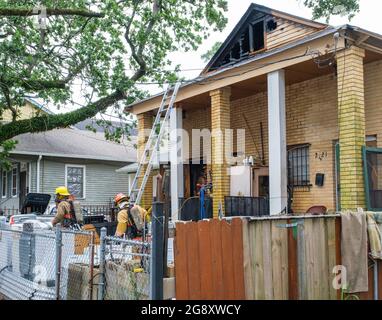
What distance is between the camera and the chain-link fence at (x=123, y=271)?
548cm

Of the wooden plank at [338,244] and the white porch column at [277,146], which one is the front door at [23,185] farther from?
the wooden plank at [338,244]

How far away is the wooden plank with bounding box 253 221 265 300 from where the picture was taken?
201 inches

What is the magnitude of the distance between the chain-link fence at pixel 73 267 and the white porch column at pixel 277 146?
442cm

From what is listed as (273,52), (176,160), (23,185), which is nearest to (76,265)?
(273,52)

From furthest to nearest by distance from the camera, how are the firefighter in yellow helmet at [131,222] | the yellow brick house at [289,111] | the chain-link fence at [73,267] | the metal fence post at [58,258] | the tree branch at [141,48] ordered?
the tree branch at [141,48], the yellow brick house at [289,111], the firefighter in yellow helmet at [131,222], the metal fence post at [58,258], the chain-link fence at [73,267]

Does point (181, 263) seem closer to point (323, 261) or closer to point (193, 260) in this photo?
point (193, 260)

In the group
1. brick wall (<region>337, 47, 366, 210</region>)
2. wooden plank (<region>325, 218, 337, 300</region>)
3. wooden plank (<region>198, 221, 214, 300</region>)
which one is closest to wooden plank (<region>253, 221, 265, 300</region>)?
wooden plank (<region>198, 221, 214, 300</region>)

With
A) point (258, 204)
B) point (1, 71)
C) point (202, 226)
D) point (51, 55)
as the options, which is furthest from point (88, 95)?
point (202, 226)

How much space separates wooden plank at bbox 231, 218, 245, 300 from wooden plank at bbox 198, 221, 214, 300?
277mm

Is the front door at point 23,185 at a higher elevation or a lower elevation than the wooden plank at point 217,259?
higher

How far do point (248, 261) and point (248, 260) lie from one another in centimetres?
1

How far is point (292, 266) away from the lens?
532 centimetres

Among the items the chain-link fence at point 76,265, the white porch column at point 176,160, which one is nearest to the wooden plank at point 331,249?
the chain-link fence at point 76,265

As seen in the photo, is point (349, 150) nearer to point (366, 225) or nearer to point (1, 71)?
point (366, 225)
